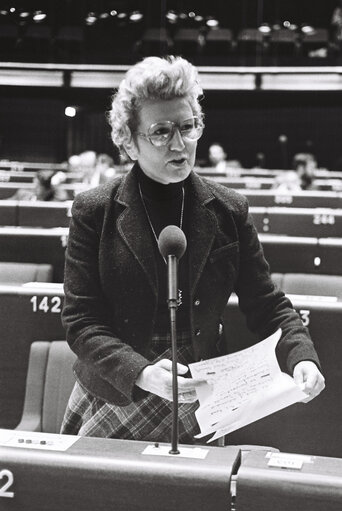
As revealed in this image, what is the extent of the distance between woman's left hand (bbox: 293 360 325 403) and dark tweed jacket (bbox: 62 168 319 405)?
0.02m

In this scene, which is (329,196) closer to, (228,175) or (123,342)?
(228,175)

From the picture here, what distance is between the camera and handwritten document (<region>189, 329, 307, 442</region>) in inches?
51.1

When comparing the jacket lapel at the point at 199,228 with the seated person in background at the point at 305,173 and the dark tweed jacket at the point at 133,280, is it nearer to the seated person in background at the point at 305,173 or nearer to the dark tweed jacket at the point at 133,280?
the dark tweed jacket at the point at 133,280

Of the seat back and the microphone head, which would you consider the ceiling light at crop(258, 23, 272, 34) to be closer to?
the seat back

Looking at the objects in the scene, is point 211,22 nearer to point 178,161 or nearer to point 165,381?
point 178,161

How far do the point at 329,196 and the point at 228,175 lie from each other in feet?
13.4

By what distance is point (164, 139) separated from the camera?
1459 mm

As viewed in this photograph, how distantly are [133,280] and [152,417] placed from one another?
0.92 ft

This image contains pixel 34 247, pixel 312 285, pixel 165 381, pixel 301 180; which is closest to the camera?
pixel 165 381

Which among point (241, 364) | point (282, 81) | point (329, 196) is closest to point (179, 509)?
point (241, 364)

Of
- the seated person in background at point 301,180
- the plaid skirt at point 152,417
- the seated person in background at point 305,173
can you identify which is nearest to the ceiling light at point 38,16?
the seated person in background at point 301,180

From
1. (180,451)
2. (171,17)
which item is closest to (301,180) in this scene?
(180,451)

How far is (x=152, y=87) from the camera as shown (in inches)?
57.1

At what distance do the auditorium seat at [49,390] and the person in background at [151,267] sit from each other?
65 cm
